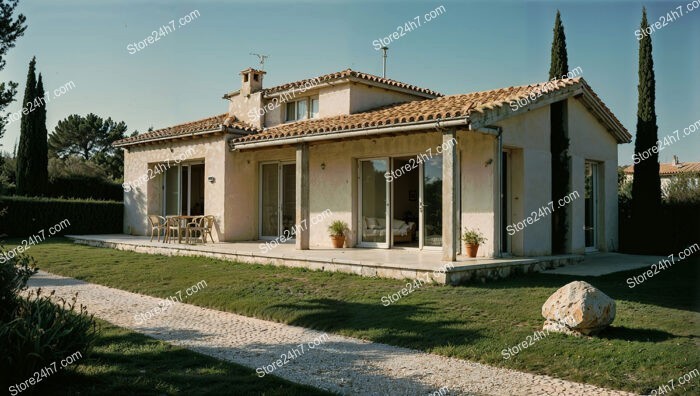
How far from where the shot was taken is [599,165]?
53.8 feet

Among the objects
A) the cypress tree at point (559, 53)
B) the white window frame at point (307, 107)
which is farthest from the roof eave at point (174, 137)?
the cypress tree at point (559, 53)

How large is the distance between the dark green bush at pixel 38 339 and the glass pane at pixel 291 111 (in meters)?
13.4

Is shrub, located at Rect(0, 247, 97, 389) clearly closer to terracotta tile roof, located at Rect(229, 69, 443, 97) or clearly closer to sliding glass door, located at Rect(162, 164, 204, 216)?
terracotta tile roof, located at Rect(229, 69, 443, 97)

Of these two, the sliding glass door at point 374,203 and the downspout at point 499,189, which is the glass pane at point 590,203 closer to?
the downspout at point 499,189

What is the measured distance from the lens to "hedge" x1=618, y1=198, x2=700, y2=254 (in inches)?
→ 645

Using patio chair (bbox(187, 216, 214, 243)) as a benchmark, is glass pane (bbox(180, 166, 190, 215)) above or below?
above

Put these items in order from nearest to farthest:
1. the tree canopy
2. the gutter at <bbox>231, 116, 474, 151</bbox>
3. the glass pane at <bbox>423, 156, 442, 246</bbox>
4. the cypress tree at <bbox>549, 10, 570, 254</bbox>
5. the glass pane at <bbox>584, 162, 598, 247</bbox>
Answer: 1. the gutter at <bbox>231, 116, 474, 151</bbox>
2. the glass pane at <bbox>423, 156, 442, 246</bbox>
3. the cypress tree at <bbox>549, 10, 570, 254</bbox>
4. the glass pane at <bbox>584, 162, 598, 247</bbox>
5. the tree canopy

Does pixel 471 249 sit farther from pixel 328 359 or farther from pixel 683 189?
pixel 683 189

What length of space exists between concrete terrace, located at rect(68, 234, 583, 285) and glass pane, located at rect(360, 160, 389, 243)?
2.29ft

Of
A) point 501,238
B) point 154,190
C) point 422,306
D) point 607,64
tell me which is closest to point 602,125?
point 607,64

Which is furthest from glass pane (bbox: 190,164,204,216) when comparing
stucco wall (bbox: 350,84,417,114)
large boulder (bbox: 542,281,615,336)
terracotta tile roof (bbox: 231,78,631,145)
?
large boulder (bbox: 542,281,615,336)

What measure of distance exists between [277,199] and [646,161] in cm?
1137

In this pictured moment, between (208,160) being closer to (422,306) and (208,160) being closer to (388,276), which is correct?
(388,276)

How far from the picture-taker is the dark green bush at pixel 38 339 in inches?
186
